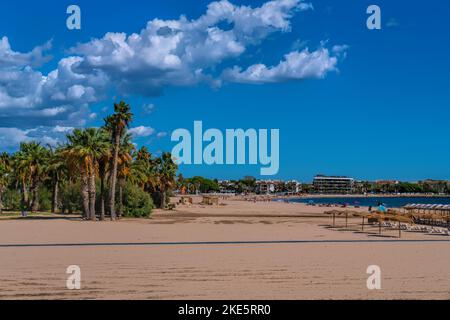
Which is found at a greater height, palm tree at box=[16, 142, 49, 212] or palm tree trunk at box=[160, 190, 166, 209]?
palm tree at box=[16, 142, 49, 212]

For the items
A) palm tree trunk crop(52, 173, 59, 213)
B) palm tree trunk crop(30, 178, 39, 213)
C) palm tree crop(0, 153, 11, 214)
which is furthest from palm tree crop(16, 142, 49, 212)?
palm tree crop(0, 153, 11, 214)

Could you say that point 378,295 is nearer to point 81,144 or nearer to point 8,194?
point 81,144

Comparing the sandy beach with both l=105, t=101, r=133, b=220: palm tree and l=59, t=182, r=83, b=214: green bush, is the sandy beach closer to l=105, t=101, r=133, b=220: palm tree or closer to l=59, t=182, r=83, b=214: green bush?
l=105, t=101, r=133, b=220: palm tree

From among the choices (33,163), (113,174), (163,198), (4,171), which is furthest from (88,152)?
(163,198)

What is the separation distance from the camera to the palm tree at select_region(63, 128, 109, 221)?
36.1m

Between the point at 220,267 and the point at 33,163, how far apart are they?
38834 millimetres

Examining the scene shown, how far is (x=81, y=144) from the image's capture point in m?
36.8

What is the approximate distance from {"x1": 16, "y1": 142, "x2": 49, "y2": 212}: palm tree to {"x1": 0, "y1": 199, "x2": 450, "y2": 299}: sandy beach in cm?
2689

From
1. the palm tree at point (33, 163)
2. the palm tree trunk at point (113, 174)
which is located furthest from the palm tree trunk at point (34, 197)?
the palm tree trunk at point (113, 174)

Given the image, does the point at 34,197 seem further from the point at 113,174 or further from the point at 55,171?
the point at 113,174

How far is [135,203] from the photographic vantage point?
42.5m

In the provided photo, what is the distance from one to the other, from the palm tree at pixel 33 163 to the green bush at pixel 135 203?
35.4 ft
